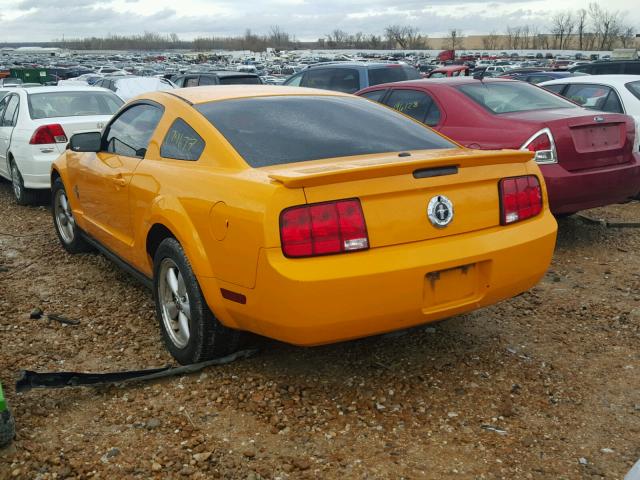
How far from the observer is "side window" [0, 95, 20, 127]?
8.46 m

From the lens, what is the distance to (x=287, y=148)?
3482 millimetres

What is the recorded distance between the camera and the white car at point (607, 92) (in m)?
7.75

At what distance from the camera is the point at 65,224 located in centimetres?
592

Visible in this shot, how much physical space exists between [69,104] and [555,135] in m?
5.98

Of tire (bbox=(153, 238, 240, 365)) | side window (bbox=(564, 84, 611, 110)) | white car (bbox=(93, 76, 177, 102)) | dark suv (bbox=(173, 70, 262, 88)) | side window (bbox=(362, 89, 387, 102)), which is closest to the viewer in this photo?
tire (bbox=(153, 238, 240, 365))

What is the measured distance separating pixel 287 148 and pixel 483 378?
1.56 meters

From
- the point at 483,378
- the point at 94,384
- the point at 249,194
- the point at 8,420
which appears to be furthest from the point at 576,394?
the point at 8,420

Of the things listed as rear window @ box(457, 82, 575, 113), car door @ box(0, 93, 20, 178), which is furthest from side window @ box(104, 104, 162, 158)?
car door @ box(0, 93, 20, 178)

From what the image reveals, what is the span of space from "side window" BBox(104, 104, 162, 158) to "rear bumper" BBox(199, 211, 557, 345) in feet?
4.48

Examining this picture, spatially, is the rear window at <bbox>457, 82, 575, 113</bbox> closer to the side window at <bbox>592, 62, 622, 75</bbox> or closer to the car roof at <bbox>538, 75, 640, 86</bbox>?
the car roof at <bbox>538, 75, 640, 86</bbox>

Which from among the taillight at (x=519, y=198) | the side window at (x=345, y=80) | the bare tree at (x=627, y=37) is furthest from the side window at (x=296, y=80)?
the bare tree at (x=627, y=37)

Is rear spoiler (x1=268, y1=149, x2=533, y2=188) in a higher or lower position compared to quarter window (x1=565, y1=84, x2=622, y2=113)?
higher

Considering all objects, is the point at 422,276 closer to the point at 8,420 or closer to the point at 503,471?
the point at 503,471

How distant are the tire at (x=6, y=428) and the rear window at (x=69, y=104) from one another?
6.06 m
